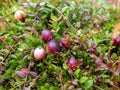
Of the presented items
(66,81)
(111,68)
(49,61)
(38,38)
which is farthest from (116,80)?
(38,38)

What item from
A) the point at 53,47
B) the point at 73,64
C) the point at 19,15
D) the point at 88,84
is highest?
the point at 19,15

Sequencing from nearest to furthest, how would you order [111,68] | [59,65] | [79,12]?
[111,68] → [59,65] → [79,12]

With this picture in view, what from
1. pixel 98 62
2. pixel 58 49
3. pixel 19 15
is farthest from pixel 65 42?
pixel 19 15

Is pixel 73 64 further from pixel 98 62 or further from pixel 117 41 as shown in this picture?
pixel 117 41

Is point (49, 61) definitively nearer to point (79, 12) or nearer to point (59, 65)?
point (59, 65)

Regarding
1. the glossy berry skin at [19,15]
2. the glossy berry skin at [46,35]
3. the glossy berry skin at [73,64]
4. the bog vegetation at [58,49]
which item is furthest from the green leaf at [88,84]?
the glossy berry skin at [19,15]

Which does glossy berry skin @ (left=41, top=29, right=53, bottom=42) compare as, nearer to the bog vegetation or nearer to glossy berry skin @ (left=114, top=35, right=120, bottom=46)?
the bog vegetation

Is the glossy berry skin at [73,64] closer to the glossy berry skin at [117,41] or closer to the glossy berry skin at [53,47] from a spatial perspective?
the glossy berry skin at [53,47]

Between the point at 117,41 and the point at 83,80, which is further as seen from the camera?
the point at 117,41
